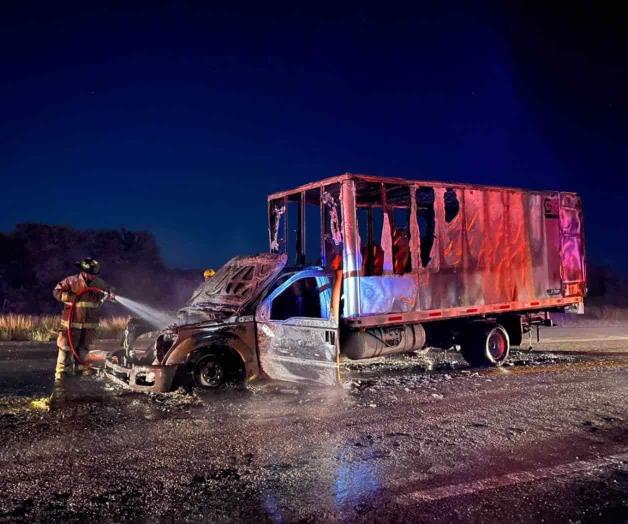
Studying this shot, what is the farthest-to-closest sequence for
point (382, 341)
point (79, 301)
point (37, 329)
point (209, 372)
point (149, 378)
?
point (37, 329) → point (382, 341) → point (79, 301) → point (209, 372) → point (149, 378)

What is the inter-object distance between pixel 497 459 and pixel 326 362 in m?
2.89

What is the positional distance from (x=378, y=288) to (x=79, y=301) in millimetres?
4502

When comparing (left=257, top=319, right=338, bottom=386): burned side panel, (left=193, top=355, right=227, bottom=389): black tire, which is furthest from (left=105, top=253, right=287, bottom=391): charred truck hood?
(left=257, top=319, right=338, bottom=386): burned side panel

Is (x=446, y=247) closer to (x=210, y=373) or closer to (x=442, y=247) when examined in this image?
(x=442, y=247)

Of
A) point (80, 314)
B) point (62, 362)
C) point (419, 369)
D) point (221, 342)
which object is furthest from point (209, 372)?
point (419, 369)

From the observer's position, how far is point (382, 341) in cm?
839

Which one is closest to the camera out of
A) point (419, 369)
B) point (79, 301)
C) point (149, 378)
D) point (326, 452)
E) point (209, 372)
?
point (326, 452)

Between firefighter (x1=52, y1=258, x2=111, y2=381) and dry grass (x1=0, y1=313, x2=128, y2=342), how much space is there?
5369 mm

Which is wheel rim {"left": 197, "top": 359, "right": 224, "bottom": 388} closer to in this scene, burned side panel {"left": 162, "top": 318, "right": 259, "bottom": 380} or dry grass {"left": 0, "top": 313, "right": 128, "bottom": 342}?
burned side panel {"left": 162, "top": 318, "right": 259, "bottom": 380}

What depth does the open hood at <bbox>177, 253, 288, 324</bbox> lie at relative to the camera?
7.73 metres

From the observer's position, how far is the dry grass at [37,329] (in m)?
13.8

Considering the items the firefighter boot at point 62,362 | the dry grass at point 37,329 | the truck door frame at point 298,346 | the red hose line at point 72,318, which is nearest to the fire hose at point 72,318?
the red hose line at point 72,318

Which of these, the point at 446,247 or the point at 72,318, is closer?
the point at 72,318

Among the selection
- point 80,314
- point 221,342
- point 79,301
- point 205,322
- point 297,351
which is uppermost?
point 79,301
